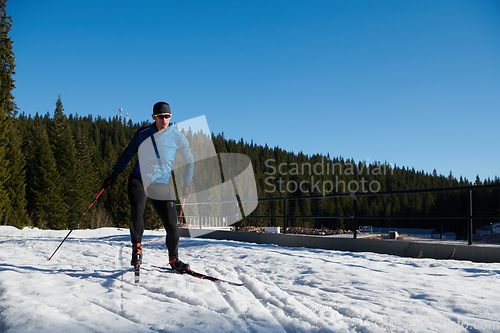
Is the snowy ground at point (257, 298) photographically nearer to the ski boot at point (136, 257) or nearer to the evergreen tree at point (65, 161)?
the ski boot at point (136, 257)

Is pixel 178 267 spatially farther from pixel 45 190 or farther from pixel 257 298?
pixel 45 190

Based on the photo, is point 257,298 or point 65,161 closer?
point 257,298

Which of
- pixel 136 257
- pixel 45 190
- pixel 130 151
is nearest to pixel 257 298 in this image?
pixel 136 257

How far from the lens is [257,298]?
3139 millimetres

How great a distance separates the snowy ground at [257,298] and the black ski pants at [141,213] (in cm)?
44

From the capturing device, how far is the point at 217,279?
3809 millimetres

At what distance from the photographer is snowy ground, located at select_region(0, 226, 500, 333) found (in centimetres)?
234

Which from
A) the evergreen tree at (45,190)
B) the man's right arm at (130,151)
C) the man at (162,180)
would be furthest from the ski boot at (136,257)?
the evergreen tree at (45,190)

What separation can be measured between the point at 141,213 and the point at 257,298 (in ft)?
5.72

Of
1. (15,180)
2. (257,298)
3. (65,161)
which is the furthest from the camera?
(65,161)

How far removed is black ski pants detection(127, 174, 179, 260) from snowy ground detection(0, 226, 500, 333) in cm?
44

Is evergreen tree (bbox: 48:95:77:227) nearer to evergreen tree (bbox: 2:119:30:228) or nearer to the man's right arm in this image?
evergreen tree (bbox: 2:119:30:228)

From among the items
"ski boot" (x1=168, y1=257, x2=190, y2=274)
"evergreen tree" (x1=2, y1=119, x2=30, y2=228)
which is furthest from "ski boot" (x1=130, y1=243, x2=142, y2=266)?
"evergreen tree" (x1=2, y1=119, x2=30, y2=228)

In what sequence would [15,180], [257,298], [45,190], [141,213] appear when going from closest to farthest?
1. [257,298]
2. [141,213]
3. [15,180]
4. [45,190]
